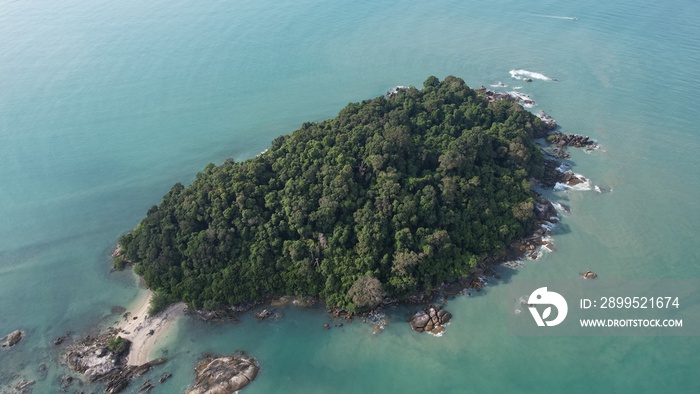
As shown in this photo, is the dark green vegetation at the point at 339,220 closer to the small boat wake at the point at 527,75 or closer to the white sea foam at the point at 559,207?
the white sea foam at the point at 559,207

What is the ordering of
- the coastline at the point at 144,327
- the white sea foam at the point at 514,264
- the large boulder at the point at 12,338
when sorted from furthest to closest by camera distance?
the white sea foam at the point at 514,264, the large boulder at the point at 12,338, the coastline at the point at 144,327

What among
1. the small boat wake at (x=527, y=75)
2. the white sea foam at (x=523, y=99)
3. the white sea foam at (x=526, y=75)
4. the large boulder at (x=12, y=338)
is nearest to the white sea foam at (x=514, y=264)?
the white sea foam at (x=523, y=99)

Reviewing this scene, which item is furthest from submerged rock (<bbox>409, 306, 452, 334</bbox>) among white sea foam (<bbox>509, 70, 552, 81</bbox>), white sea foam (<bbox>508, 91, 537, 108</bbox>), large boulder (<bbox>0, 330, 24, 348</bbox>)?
white sea foam (<bbox>509, 70, 552, 81</bbox>)

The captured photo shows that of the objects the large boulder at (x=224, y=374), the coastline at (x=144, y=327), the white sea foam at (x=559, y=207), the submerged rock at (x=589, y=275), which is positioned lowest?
the submerged rock at (x=589, y=275)

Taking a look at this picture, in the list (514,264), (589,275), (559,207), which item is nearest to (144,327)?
(514,264)

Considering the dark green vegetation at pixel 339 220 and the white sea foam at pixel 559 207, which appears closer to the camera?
the dark green vegetation at pixel 339 220

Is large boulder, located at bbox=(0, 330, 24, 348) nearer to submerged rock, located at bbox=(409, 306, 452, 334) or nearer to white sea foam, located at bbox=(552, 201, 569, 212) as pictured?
submerged rock, located at bbox=(409, 306, 452, 334)
